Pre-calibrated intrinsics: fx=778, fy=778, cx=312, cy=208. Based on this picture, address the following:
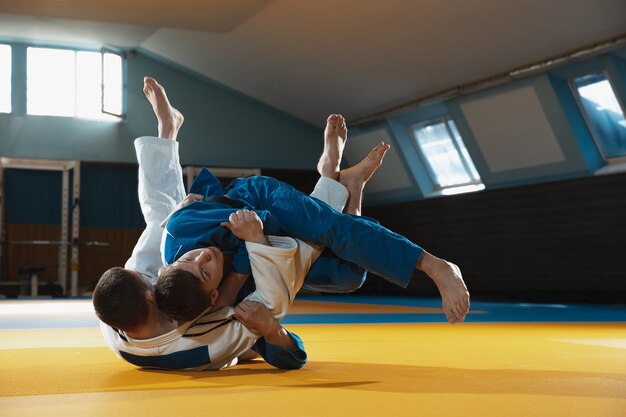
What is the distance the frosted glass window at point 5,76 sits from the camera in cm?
1166

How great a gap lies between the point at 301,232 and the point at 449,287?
51 cm

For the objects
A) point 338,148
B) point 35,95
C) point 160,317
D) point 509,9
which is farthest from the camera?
point 35,95

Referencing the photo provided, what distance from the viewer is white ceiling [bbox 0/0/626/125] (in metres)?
7.59

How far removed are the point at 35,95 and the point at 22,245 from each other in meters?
2.31

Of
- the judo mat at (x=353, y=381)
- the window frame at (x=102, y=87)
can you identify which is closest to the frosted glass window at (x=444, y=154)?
the window frame at (x=102, y=87)

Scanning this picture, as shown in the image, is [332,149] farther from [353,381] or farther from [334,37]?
[334,37]

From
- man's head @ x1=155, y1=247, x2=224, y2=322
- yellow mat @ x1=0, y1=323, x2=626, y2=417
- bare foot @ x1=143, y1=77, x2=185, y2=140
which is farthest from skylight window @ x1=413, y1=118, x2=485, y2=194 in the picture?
man's head @ x1=155, y1=247, x2=224, y2=322

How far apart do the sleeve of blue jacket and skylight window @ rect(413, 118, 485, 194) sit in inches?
334

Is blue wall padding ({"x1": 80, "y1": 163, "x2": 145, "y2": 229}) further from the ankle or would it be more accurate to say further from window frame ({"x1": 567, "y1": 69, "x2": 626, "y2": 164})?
the ankle

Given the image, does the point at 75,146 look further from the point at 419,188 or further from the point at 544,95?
the point at 544,95

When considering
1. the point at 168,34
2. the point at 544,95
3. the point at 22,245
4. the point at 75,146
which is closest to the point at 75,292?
the point at 22,245

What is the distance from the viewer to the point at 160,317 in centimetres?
228

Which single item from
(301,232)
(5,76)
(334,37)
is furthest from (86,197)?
(301,232)

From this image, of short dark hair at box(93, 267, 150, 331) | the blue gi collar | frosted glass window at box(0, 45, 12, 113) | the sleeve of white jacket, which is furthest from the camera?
frosted glass window at box(0, 45, 12, 113)
